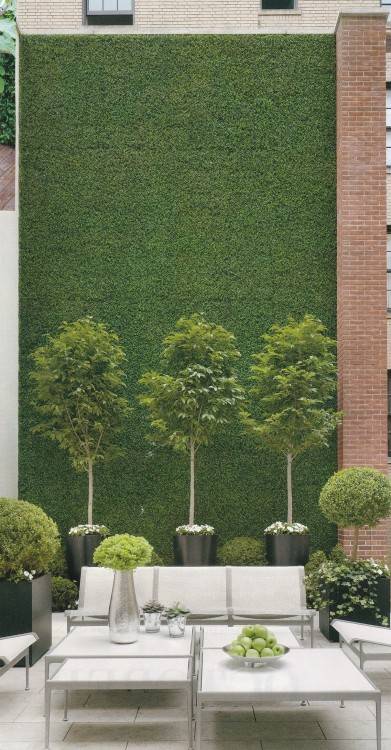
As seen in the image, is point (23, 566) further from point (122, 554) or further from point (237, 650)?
point (237, 650)

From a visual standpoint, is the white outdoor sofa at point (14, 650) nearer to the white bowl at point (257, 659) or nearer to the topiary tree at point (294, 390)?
the white bowl at point (257, 659)

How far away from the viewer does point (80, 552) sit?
35.2 ft

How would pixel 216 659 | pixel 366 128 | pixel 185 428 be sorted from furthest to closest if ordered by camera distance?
pixel 366 128 → pixel 185 428 → pixel 216 659

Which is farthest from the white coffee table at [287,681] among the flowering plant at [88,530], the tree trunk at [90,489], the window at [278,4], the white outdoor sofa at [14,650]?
the window at [278,4]

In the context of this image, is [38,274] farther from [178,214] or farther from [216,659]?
[216,659]

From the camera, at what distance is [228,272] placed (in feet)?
39.8

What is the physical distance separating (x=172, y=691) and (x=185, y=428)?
4497mm

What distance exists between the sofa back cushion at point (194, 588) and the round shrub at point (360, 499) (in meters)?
1.63

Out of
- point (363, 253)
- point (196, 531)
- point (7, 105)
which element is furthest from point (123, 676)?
point (7, 105)

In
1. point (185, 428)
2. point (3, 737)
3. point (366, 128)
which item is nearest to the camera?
point (3, 737)

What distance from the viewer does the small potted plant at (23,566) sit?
7266 mm

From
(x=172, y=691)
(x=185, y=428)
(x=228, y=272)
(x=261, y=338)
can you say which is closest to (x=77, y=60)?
(x=228, y=272)

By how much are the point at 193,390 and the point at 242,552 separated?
2.30 metres

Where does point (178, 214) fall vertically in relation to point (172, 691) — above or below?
above
